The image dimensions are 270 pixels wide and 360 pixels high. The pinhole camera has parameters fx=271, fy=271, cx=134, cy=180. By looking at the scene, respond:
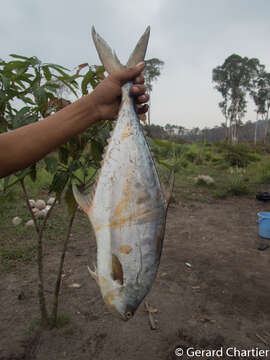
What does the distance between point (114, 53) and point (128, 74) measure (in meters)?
0.20

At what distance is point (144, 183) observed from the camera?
1.45 metres

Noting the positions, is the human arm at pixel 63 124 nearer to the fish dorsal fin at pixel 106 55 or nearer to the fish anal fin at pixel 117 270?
the fish dorsal fin at pixel 106 55

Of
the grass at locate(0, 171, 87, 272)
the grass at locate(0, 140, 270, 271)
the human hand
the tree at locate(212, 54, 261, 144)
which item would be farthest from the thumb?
the tree at locate(212, 54, 261, 144)

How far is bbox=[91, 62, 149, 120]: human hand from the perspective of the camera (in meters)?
1.47

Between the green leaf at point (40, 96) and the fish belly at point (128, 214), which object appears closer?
the fish belly at point (128, 214)

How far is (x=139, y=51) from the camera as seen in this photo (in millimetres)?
1551

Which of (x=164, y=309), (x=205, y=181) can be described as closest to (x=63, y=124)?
(x=164, y=309)

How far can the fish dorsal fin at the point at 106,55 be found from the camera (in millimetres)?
1524

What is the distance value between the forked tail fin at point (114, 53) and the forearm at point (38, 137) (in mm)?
307

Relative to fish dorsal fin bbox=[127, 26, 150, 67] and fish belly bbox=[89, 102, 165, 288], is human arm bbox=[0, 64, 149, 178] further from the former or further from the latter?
fish belly bbox=[89, 102, 165, 288]

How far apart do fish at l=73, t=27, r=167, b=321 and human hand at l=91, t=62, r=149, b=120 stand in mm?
45

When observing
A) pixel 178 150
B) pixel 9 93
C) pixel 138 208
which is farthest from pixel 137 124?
pixel 178 150

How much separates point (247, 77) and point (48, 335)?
38.9 meters

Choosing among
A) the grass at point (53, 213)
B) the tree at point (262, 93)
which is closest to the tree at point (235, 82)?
the tree at point (262, 93)
